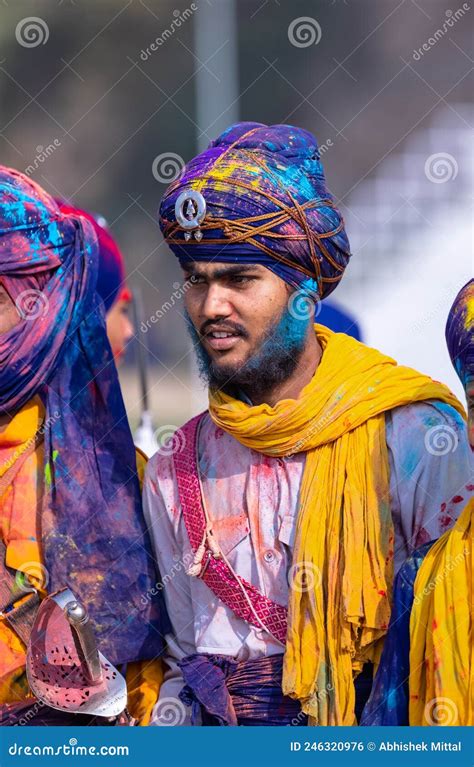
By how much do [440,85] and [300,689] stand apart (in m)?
9.63

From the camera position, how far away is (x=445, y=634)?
9.96ft

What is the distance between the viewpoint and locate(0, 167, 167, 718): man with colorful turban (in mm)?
3969

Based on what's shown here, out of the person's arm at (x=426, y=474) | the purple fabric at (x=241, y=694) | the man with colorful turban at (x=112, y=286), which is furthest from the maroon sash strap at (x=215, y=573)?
the man with colorful turban at (x=112, y=286)

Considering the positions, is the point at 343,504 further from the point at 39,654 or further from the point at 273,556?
the point at 39,654

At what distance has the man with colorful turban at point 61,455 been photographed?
3969 millimetres

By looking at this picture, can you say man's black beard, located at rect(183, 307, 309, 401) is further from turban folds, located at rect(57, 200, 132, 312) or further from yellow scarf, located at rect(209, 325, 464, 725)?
turban folds, located at rect(57, 200, 132, 312)

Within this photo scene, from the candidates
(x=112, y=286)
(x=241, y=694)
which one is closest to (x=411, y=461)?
(x=241, y=694)

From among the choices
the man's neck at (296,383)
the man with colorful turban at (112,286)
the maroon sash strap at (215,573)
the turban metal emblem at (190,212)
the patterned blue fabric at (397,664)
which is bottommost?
the man with colorful turban at (112,286)

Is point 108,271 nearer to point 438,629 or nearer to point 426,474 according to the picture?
point 426,474

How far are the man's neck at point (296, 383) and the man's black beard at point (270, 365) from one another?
0.04 ft

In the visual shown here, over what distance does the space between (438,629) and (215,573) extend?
88cm

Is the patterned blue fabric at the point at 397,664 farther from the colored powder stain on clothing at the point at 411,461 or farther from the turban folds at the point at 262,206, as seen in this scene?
the turban folds at the point at 262,206

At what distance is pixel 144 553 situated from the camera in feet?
13.2

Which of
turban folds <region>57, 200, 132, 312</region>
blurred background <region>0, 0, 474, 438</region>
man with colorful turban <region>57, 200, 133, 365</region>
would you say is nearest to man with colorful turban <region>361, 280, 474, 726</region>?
man with colorful turban <region>57, 200, 133, 365</region>
